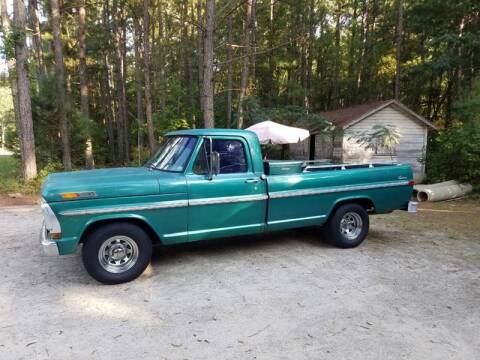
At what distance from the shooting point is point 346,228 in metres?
6.14

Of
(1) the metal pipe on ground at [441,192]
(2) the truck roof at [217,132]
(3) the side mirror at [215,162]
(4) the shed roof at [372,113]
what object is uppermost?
(4) the shed roof at [372,113]

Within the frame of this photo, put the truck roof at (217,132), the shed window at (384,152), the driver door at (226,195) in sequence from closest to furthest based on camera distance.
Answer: the driver door at (226,195) → the truck roof at (217,132) → the shed window at (384,152)

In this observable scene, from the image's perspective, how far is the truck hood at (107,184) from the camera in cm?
413

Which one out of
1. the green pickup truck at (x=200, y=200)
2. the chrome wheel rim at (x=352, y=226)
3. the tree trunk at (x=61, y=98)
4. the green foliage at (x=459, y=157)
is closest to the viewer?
the green pickup truck at (x=200, y=200)

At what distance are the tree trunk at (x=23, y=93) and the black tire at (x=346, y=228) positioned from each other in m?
11.7

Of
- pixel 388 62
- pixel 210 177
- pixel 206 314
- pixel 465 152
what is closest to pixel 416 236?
pixel 210 177

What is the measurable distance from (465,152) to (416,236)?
7280 mm

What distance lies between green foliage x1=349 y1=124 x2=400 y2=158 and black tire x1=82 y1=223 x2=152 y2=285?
12.5 m

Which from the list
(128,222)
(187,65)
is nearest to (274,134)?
(128,222)

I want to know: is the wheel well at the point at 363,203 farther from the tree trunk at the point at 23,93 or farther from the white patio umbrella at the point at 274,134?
the tree trunk at the point at 23,93

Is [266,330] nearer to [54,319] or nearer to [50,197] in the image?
[54,319]

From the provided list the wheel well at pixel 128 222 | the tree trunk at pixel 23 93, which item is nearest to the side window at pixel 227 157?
the wheel well at pixel 128 222

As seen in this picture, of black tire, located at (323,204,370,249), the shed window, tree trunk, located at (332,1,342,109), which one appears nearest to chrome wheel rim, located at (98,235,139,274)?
black tire, located at (323,204,370,249)

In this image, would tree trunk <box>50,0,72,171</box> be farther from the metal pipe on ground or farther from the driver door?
the metal pipe on ground
